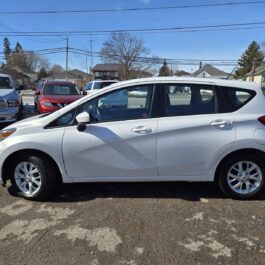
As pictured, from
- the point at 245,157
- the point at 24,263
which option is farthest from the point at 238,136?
the point at 24,263

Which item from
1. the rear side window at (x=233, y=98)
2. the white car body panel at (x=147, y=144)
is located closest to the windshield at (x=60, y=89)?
the white car body panel at (x=147, y=144)

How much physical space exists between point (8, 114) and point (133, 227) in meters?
7.41

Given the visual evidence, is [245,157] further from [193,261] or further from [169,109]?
[193,261]

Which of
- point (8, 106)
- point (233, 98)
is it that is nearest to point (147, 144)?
point (233, 98)

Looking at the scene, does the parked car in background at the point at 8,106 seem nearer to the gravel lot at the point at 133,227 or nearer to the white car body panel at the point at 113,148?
the gravel lot at the point at 133,227

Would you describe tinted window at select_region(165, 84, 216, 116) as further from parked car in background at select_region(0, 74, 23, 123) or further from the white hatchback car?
parked car in background at select_region(0, 74, 23, 123)

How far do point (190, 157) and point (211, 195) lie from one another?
31.9 inches

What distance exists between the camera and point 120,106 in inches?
179

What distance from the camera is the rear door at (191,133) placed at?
171 inches

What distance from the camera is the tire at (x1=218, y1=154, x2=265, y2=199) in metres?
4.43

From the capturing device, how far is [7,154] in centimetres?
448

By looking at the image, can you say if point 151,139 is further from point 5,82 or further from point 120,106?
point 5,82

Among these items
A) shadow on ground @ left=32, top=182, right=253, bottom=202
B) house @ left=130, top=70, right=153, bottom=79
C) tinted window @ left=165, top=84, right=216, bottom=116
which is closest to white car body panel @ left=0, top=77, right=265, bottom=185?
tinted window @ left=165, top=84, right=216, bottom=116

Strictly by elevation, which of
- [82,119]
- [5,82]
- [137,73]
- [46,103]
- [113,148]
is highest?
[137,73]
